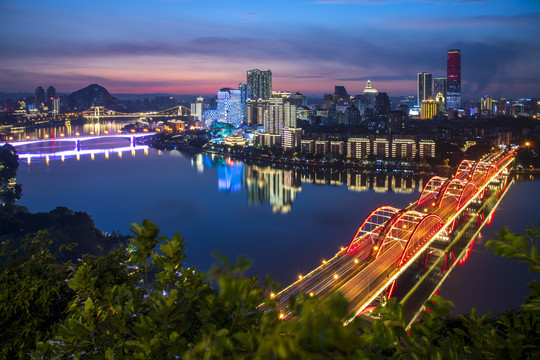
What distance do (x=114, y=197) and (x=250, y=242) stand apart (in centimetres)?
434

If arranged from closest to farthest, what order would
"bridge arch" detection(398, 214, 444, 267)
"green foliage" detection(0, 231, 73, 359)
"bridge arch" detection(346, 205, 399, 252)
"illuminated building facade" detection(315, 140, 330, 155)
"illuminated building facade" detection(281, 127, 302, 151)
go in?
"green foliage" detection(0, 231, 73, 359), "bridge arch" detection(398, 214, 444, 267), "bridge arch" detection(346, 205, 399, 252), "illuminated building facade" detection(315, 140, 330, 155), "illuminated building facade" detection(281, 127, 302, 151)

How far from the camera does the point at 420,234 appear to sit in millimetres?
Answer: 4566

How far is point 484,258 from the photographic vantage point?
15.9 feet

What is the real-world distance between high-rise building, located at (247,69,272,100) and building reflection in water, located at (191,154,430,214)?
1559 centimetres

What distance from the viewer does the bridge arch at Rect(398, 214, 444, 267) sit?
3.83m

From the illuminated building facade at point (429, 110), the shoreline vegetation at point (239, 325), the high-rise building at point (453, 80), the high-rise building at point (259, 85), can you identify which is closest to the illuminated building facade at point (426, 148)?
the shoreline vegetation at point (239, 325)

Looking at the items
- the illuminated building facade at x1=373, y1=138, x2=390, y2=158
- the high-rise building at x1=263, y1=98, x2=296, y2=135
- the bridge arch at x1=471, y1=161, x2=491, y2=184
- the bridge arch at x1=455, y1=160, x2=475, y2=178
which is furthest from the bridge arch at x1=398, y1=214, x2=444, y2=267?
the high-rise building at x1=263, y1=98, x2=296, y2=135

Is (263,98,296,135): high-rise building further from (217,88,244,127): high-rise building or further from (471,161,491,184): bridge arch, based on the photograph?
(471,161,491,184): bridge arch

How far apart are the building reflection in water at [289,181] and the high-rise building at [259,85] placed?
15.6 metres

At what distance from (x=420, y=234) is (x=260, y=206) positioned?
3648 millimetres

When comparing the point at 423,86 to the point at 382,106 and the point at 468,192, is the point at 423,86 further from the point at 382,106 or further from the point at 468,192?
the point at 468,192

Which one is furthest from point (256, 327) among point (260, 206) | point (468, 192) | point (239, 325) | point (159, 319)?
point (468, 192)

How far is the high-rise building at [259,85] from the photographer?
2753cm

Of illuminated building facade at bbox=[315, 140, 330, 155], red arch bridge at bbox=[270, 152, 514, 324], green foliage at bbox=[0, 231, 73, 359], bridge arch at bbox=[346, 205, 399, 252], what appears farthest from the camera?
illuminated building facade at bbox=[315, 140, 330, 155]
